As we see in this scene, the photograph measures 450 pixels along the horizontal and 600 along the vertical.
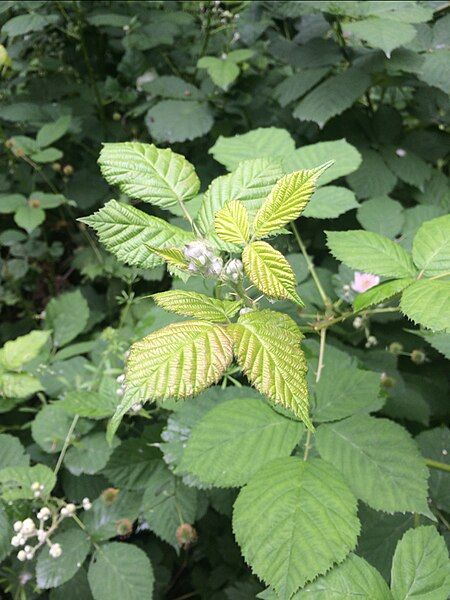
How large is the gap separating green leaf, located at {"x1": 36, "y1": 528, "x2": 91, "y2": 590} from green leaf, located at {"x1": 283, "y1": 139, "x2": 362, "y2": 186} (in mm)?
941

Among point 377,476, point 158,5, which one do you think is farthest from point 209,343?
point 158,5

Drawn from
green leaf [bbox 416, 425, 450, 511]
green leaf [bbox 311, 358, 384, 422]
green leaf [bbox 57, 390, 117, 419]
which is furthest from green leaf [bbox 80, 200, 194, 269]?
green leaf [bbox 416, 425, 450, 511]

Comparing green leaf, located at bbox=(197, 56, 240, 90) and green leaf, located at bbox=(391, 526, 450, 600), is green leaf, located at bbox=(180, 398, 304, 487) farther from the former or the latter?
green leaf, located at bbox=(197, 56, 240, 90)

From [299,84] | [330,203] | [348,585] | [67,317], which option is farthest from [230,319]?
[299,84]

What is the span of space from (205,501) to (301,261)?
650 mm

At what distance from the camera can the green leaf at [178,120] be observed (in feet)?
5.65

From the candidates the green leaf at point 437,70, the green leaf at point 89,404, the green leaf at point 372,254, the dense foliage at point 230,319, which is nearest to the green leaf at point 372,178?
the dense foliage at point 230,319

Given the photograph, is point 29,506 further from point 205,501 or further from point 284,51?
point 284,51

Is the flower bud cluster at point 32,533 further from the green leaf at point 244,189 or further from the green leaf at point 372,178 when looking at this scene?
the green leaf at point 372,178

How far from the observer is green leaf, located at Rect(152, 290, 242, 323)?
2.07 ft

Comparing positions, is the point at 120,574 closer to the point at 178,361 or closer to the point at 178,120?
the point at 178,361

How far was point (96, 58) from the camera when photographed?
7.59 feet

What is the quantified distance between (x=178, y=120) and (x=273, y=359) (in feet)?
4.54

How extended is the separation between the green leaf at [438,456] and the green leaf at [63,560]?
0.75 metres
